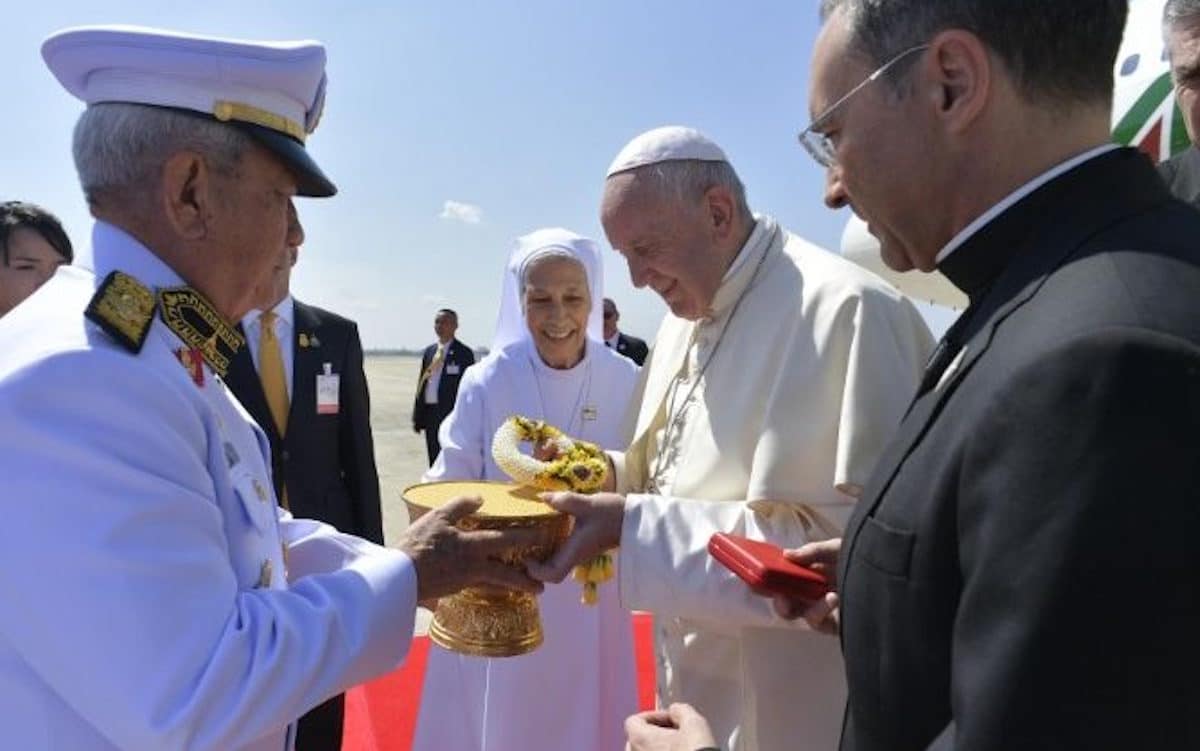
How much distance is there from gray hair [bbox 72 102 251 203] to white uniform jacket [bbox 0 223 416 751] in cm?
19

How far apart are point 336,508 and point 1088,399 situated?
149 inches

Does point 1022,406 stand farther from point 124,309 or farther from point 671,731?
point 124,309

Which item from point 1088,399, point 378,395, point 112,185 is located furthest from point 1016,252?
point 378,395

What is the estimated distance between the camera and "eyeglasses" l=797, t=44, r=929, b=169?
3.96 feet

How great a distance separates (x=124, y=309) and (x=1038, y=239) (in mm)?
1364

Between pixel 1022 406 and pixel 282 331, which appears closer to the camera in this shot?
pixel 1022 406

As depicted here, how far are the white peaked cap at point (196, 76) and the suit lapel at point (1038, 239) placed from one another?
1198 mm

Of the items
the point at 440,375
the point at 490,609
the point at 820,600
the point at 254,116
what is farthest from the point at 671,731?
the point at 440,375

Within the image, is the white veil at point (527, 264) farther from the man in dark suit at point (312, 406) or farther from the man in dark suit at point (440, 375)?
the man in dark suit at point (440, 375)

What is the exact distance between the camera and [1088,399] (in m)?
0.85

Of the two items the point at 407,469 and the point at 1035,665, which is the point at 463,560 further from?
the point at 407,469

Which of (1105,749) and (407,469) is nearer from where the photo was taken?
(1105,749)

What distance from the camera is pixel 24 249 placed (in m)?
3.62

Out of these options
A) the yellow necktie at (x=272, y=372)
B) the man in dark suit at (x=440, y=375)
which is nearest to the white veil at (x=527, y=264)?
the yellow necktie at (x=272, y=372)
